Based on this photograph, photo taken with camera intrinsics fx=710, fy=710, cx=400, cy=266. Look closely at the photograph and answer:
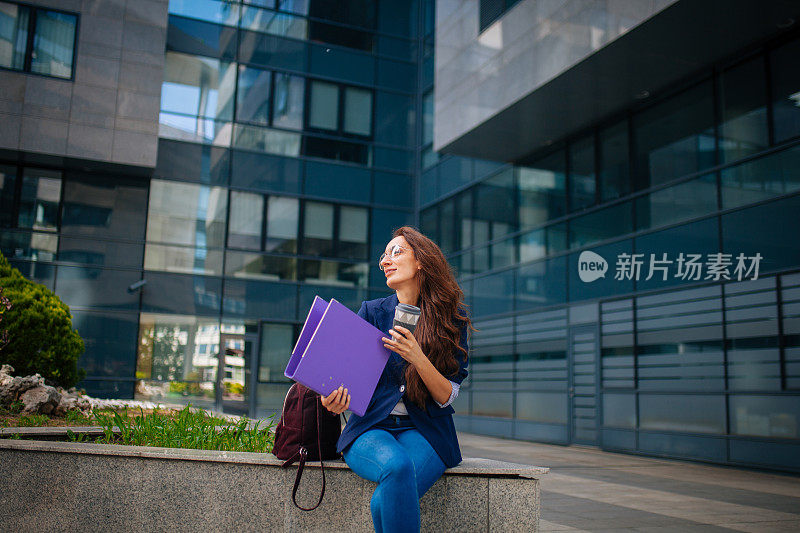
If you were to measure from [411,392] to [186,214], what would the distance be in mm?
16932

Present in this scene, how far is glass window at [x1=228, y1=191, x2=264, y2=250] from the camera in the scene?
64.7 feet

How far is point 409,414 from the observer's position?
3.62m

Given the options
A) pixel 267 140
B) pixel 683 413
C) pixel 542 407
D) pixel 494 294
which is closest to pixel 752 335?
pixel 683 413

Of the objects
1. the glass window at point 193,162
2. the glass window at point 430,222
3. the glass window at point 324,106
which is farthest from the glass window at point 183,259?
the glass window at point 430,222

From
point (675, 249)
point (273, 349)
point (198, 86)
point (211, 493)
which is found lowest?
point (211, 493)

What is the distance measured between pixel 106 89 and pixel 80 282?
16.1 feet

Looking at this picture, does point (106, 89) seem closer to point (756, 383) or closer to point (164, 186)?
point (164, 186)

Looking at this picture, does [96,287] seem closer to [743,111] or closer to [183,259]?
[183,259]

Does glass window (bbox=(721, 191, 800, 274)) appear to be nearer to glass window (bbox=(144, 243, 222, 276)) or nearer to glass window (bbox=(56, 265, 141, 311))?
glass window (bbox=(144, 243, 222, 276))

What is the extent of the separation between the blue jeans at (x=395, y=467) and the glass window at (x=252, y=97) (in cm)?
1784

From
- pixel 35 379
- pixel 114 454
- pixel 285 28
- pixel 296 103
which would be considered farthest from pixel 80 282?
pixel 114 454

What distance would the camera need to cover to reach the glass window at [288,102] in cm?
2052

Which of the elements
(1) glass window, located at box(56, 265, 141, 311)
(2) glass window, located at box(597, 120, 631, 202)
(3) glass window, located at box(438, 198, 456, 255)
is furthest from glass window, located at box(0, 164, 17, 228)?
(2) glass window, located at box(597, 120, 631, 202)

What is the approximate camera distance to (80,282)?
59.4 feet
